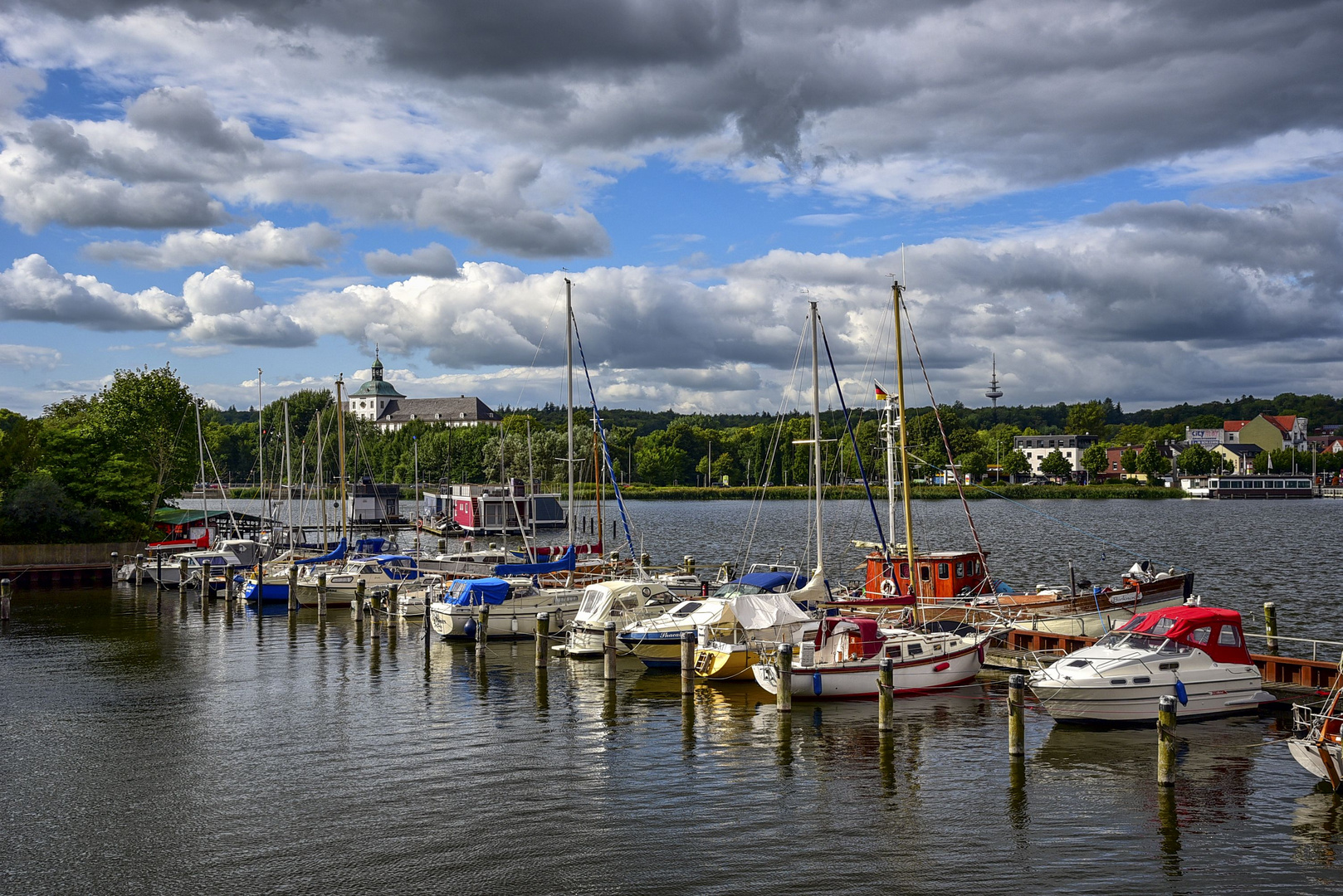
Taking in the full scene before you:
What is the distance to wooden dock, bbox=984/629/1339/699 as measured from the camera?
2800 centimetres

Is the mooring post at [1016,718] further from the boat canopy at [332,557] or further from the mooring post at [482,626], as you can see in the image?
the boat canopy at [332,557]

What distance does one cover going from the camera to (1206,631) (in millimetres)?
26578

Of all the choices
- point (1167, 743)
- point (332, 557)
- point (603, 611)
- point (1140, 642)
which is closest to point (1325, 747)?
point (1167, 743)

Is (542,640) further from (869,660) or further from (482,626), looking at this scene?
(869,660)

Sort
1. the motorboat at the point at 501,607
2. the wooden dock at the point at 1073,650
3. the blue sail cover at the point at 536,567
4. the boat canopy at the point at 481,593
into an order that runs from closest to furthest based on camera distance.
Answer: the wooden dock at the point at 1073,650 < the motorboat at the point at 501,607 < the boat canopy at the point at 481,593 < the blue sail cover at the point at 536,567

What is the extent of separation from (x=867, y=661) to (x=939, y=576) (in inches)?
502

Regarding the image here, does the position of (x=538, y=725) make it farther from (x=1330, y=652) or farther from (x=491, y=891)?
(x=1330, y=652)

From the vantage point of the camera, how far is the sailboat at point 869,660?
29750mm

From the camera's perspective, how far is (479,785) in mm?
22391

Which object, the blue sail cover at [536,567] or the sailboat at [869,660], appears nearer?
the sailboat at [869,660]

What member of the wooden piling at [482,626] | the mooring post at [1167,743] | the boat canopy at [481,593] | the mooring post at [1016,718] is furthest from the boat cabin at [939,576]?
the mooring post at [1167,743]

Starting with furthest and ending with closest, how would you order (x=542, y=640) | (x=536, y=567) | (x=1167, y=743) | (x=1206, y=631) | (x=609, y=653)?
1. (x=536, y=567)
2. (x=542, y=640)
3. (x=609, y=653)
4. (x=1206, y=631)
5. (x=1167, y=743)

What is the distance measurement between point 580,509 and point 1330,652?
116876mm

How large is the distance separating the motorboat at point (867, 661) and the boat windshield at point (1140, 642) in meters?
4.81
